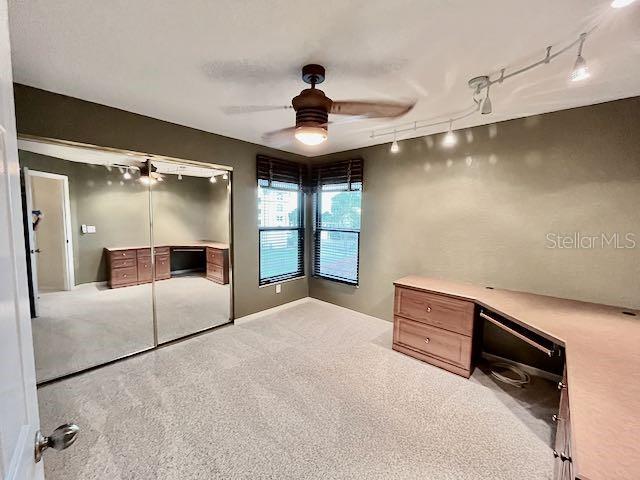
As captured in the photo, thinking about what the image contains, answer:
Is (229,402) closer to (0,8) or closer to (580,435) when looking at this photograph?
(580,435)

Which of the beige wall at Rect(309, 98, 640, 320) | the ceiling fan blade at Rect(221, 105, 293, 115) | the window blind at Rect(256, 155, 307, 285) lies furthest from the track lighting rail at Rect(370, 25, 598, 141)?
the window blind at Rect(256, 155, 307, 285)

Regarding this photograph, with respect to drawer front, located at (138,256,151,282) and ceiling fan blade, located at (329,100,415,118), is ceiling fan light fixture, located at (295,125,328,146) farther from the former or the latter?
drawer front, located at (138,256,151,282)

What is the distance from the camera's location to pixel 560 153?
242cm

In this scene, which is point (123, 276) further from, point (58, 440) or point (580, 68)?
point (580, 68)

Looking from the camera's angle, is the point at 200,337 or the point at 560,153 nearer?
the point at 560,153

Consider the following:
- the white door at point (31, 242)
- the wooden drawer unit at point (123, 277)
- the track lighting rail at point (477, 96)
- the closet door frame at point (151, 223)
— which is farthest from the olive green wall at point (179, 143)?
the track lighting rail at point (477, 96)

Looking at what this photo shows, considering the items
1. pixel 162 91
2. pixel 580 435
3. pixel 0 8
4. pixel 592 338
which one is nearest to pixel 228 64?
pixel 162 91

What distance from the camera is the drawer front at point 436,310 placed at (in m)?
2.44

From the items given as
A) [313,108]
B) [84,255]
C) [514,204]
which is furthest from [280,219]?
[514,204]

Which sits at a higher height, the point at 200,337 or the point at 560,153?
the point at 560,153

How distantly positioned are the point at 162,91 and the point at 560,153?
11.3 feet

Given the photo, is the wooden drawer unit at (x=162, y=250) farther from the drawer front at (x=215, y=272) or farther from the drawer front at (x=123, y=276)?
the drawer front at (x=215, y=272)

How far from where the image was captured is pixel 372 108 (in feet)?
7.62

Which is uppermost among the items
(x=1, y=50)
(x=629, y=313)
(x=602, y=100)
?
(x=602, y=100)
